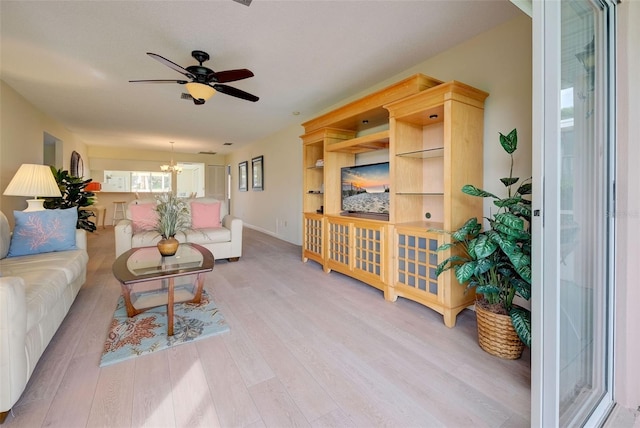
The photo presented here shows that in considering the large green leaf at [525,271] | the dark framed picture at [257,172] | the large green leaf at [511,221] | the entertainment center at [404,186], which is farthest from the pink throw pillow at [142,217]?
the large green leaf at [525,271]

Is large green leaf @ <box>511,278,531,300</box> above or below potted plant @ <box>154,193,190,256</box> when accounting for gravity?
below

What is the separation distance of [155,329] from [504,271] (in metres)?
2.52

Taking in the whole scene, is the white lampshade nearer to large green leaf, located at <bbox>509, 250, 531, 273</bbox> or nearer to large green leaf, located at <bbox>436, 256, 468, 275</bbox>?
large green leaf, located at <bbox>436, 256, 468, 275</bbox>

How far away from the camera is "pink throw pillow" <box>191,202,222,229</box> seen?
432 cm

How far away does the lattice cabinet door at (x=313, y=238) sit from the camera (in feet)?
12.6

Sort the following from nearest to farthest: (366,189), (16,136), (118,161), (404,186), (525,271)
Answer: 1. (525,271)
2. (404,186)
3. (366,189)
4. (16,136)
5. (118,161)

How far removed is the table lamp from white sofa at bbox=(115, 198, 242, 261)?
77cm

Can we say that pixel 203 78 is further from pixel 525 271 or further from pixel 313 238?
pixel 525 271

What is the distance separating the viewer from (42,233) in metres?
2.54

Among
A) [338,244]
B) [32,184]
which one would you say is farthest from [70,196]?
[338,244]

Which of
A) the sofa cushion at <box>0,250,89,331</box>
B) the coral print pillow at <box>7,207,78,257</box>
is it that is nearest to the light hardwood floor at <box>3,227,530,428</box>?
the sofa cushion at <box>0,250,89,331</box>

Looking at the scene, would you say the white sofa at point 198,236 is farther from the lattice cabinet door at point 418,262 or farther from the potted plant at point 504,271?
the potted plant at point 504,271

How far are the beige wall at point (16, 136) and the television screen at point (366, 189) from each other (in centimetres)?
422

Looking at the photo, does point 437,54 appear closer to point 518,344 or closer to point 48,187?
point 518,344
